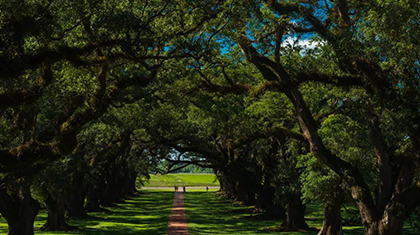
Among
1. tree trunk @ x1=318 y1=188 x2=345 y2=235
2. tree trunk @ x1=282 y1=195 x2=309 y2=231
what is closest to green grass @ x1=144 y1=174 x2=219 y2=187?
tree trunk @ x1=282 y1=195 x2=309 y2=231

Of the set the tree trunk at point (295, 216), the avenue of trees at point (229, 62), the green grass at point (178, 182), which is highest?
the green grass at point (178, 182)

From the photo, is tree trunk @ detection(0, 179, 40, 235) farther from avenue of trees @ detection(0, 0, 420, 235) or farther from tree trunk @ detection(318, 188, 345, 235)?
tree trunk @ detection(318, 188, 345, 235)

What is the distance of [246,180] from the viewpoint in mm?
32156

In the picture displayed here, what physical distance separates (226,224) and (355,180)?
17884mm

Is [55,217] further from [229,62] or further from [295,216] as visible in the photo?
[229,62]

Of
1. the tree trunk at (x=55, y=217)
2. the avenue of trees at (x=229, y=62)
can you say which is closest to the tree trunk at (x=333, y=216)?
the avenue of trees at (x=229, y=62)

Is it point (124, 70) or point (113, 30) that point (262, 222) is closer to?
point (124, 70)

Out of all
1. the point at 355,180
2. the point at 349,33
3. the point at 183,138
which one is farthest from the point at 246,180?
the point at 349,33

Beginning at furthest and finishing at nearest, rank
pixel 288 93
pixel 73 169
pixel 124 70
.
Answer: pixel 73 169
pixel 124 70
pixel 288 93

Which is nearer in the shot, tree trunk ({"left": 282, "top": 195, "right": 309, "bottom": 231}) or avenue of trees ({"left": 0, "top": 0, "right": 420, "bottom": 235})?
avenue of trees ({"left": 0, "top": 0, "right": 420, "bottom": 235})

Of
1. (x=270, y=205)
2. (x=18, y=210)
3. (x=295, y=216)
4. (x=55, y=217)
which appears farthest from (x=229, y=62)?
(x=270, y=205)

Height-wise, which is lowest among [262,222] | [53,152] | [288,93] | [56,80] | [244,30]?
[262,222]

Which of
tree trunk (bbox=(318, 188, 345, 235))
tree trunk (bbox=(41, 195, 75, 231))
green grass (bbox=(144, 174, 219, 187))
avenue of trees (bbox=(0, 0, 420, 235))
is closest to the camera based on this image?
avenue of trees (bbox=(0, 0, 420, 235))

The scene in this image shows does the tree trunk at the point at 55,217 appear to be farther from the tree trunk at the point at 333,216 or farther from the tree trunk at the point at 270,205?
the tree trunk at the point at 333,216
